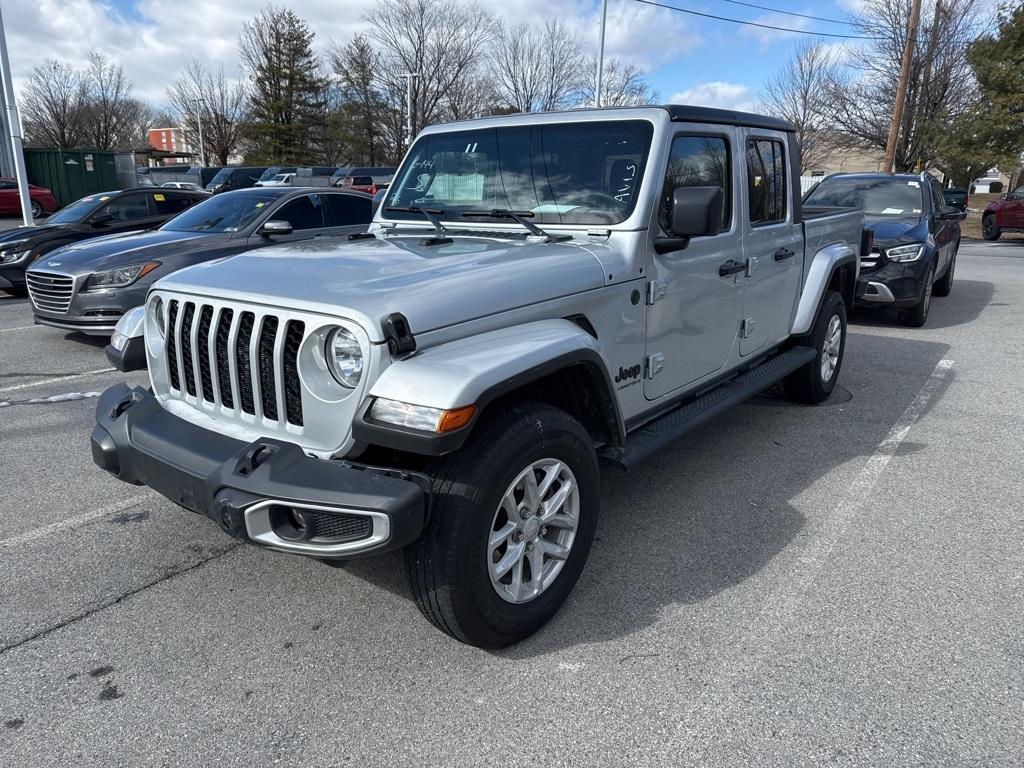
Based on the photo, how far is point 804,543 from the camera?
12.3 feet

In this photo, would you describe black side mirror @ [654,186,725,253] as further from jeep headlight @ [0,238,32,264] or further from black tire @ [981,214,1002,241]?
black tire @ [981,214,1002,241]

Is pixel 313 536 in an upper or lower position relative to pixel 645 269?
lower

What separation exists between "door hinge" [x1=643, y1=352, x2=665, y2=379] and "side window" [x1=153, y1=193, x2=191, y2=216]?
371 inches

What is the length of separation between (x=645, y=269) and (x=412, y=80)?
135ft

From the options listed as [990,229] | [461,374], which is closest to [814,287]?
[461,374]

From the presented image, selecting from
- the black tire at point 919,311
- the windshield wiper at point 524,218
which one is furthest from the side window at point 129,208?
the black tire at point 919,311

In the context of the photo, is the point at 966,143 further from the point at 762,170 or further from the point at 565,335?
the point at 565,335

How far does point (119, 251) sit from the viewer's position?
7645 mm

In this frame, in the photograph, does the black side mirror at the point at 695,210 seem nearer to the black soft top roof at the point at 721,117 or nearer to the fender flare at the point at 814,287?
the black soft top roof at the point at 721,117

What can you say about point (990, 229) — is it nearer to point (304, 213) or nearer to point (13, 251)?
point (304, 213)

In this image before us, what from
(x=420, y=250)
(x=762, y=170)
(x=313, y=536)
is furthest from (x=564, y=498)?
(x=762, y=170)

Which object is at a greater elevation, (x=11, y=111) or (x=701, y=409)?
(x=11, y=111)

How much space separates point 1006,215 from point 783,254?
2071cm

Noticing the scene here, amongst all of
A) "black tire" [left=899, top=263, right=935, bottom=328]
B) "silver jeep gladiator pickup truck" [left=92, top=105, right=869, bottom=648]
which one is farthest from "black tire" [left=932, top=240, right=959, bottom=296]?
"silver jeep gladiator pickup truck" [left=92, top=105, right=869, bottom=648]
